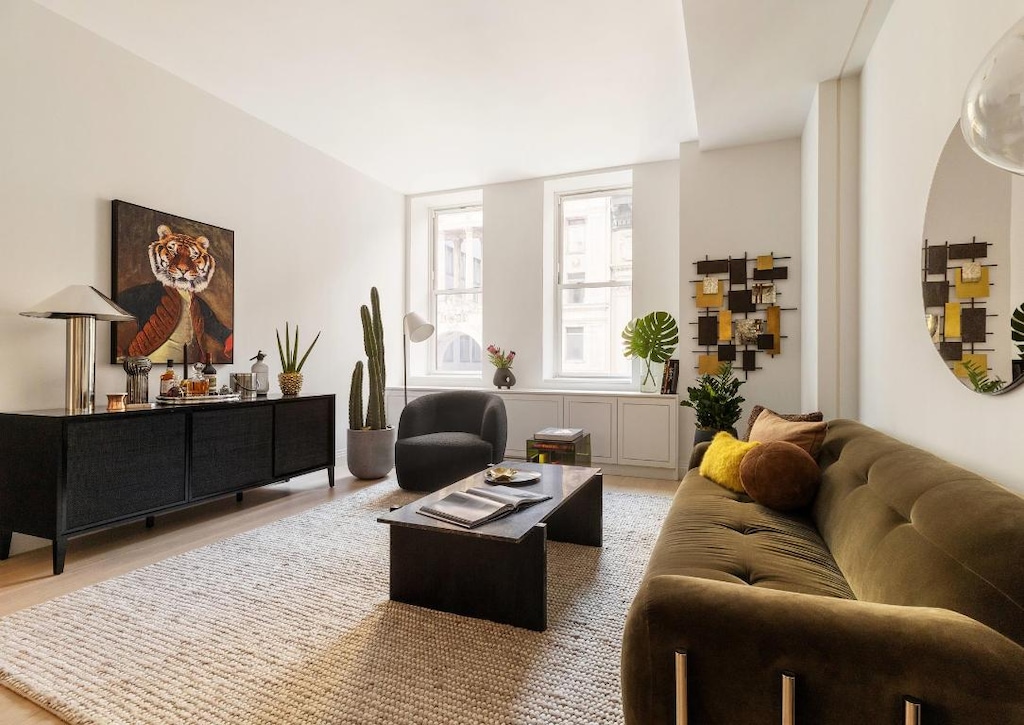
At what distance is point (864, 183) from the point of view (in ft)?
9.93

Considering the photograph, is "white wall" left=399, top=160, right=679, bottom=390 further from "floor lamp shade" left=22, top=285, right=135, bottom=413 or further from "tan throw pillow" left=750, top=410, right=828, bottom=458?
"floor lamp shade" left=22, top=285, right=135, bottom=413

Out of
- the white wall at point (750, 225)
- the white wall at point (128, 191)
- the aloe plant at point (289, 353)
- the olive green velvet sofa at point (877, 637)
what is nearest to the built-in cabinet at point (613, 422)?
the white wall at point (750, 225)

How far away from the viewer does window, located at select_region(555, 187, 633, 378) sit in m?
5.51

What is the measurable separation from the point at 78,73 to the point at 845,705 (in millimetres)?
4284

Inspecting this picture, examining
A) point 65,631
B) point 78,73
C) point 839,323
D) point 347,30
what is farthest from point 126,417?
point 839,323


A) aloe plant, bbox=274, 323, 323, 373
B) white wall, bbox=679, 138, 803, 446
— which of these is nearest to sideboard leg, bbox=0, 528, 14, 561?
aloe plant, bbox=274, 323, 323, 373

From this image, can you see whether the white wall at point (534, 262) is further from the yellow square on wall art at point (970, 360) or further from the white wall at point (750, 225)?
the yellow square on wall art at point (970, 360)

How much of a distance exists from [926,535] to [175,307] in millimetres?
4060

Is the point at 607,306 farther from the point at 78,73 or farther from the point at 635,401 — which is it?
the point at 78,73

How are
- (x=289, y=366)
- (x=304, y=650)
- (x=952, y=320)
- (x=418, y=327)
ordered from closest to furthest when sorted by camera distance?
(x=952, y=320)
(x=304, y=650)
(x=289, y=366)
(x=418, y=327)

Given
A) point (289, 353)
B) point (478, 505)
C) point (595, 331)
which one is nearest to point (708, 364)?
point (595, 331)

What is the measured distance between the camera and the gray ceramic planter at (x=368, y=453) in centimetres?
436

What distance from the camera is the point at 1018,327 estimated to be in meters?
1.32

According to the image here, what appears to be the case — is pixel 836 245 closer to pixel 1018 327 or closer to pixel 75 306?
pixel 1018 327
